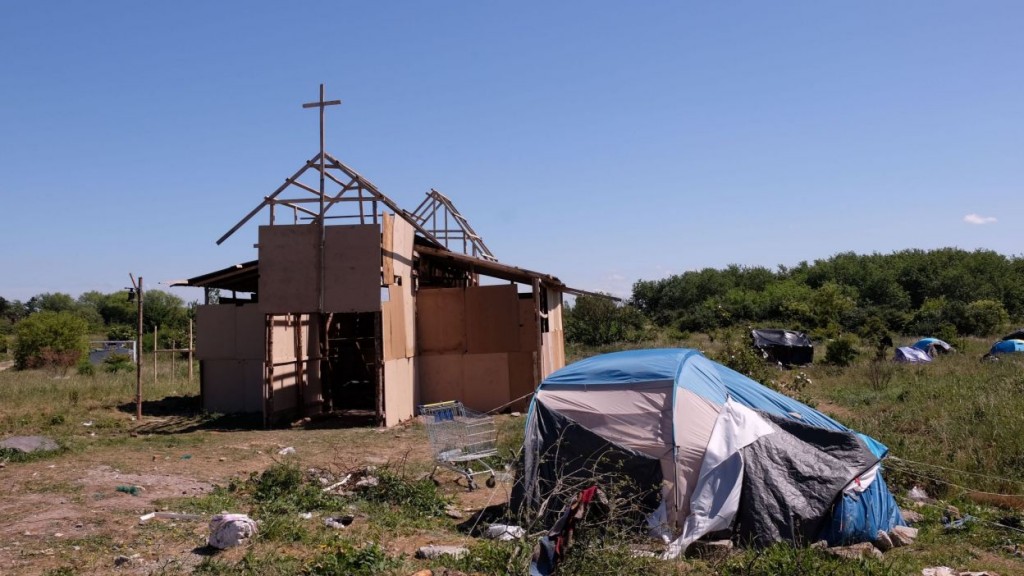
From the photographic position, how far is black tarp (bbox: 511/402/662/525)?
291 inches

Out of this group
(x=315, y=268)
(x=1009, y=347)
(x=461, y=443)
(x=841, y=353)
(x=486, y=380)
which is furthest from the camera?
(x=841, y=353)

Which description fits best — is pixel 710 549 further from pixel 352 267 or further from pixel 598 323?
pixel 598 323

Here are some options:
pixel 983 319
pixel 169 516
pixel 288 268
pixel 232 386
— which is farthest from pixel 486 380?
pixel 983 319

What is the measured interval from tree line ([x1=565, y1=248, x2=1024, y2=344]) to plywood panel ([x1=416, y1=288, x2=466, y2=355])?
21.4 metres

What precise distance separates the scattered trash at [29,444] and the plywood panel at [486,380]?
8.45 m

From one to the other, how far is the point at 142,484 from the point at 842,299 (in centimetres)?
4233

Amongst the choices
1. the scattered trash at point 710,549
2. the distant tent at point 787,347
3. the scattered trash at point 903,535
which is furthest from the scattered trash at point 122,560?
the distant tent at point 787,347

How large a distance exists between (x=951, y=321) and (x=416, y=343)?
33.8m

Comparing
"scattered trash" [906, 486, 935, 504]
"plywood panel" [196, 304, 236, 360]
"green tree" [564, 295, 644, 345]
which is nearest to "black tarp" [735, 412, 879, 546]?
"scattered trash" [906, 486, 935, 504]

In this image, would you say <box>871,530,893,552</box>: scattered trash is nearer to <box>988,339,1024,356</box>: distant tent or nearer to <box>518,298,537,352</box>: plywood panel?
<box>518,298,537,352</box>: plywood panel

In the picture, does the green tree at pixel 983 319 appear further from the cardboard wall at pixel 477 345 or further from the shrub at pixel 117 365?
the shrub at pixel 117 365

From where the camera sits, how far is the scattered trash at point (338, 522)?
769cm

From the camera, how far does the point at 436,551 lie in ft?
22.4

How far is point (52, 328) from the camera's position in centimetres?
3200
